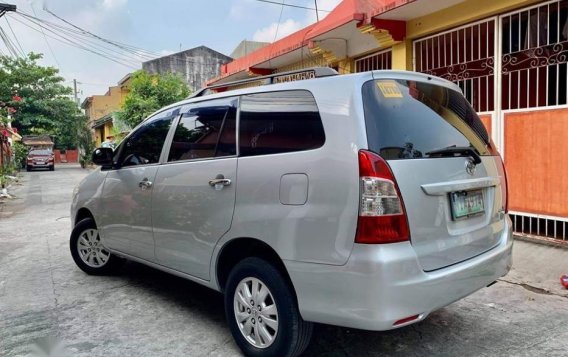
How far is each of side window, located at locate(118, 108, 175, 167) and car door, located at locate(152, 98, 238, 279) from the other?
206 mm

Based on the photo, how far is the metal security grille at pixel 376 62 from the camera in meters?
8.52

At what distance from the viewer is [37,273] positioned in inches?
217

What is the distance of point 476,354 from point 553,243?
10.7 feet

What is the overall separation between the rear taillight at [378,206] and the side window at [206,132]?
114 centimetres

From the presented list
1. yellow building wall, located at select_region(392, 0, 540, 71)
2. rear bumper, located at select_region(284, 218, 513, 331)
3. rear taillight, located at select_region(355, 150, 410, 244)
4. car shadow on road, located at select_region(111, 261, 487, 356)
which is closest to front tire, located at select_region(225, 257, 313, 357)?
rear bumper, located at select_region(284, 218, 513, 331)

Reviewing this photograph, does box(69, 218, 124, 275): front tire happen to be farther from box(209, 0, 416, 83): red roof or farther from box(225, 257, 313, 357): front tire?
box(209, 0, 416, 83): red roof

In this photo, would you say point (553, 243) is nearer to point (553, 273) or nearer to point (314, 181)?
point (553, 273)

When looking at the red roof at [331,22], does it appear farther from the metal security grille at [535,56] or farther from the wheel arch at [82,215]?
the wheel arch at [82,215]

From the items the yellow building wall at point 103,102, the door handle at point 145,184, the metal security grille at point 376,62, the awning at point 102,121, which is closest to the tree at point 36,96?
the awning at point 102,121

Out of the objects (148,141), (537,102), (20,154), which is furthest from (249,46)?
(20,154)

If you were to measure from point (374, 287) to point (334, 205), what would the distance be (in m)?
0.48

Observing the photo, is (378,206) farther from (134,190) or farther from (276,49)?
(276,49)

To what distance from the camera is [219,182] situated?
330 cm

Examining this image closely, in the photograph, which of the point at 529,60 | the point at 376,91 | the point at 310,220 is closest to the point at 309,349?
the point at 310,220
